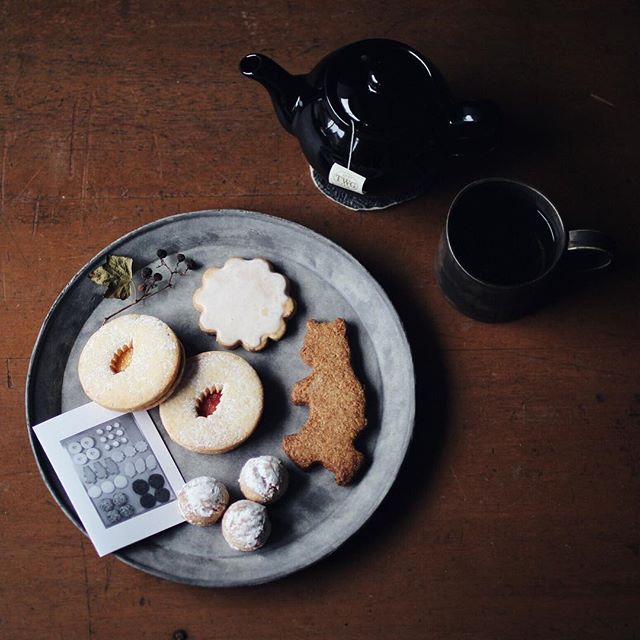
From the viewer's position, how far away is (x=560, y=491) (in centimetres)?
123

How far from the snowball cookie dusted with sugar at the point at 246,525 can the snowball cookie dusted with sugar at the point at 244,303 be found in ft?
0.85

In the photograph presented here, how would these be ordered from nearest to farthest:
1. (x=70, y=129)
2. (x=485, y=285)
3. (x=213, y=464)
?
(x=485, y=285), (x=213, y=464), (x=70, y=129)

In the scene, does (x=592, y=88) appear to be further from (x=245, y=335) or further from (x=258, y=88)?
(x=245, y=335)

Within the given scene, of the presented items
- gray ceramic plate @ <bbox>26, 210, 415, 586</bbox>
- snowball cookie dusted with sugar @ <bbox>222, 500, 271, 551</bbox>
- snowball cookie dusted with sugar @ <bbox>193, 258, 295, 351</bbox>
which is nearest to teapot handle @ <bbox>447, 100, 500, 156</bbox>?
gray ceramic plate @ <bbox>26, 210, 415, 586</bbox>

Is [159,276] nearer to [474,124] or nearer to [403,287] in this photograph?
[403,287]

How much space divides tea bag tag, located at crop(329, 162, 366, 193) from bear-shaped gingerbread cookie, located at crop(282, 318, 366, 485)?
0.72ft

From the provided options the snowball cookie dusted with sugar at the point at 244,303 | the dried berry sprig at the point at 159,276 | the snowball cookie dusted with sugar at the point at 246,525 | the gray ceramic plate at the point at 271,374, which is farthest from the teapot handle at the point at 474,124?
the snowball cookie dusted with sugar at the point at 246,525

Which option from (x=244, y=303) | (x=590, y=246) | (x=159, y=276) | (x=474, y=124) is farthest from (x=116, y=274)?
(x=590, y=246)

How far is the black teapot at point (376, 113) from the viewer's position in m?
1.08

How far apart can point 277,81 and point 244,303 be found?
358 mm

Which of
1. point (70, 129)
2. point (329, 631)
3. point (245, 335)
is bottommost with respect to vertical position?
point (329, 631)

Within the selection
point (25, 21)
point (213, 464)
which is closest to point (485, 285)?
point (213, 464)

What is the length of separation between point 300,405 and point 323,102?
1.58 feet

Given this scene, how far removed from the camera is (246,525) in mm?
1115
